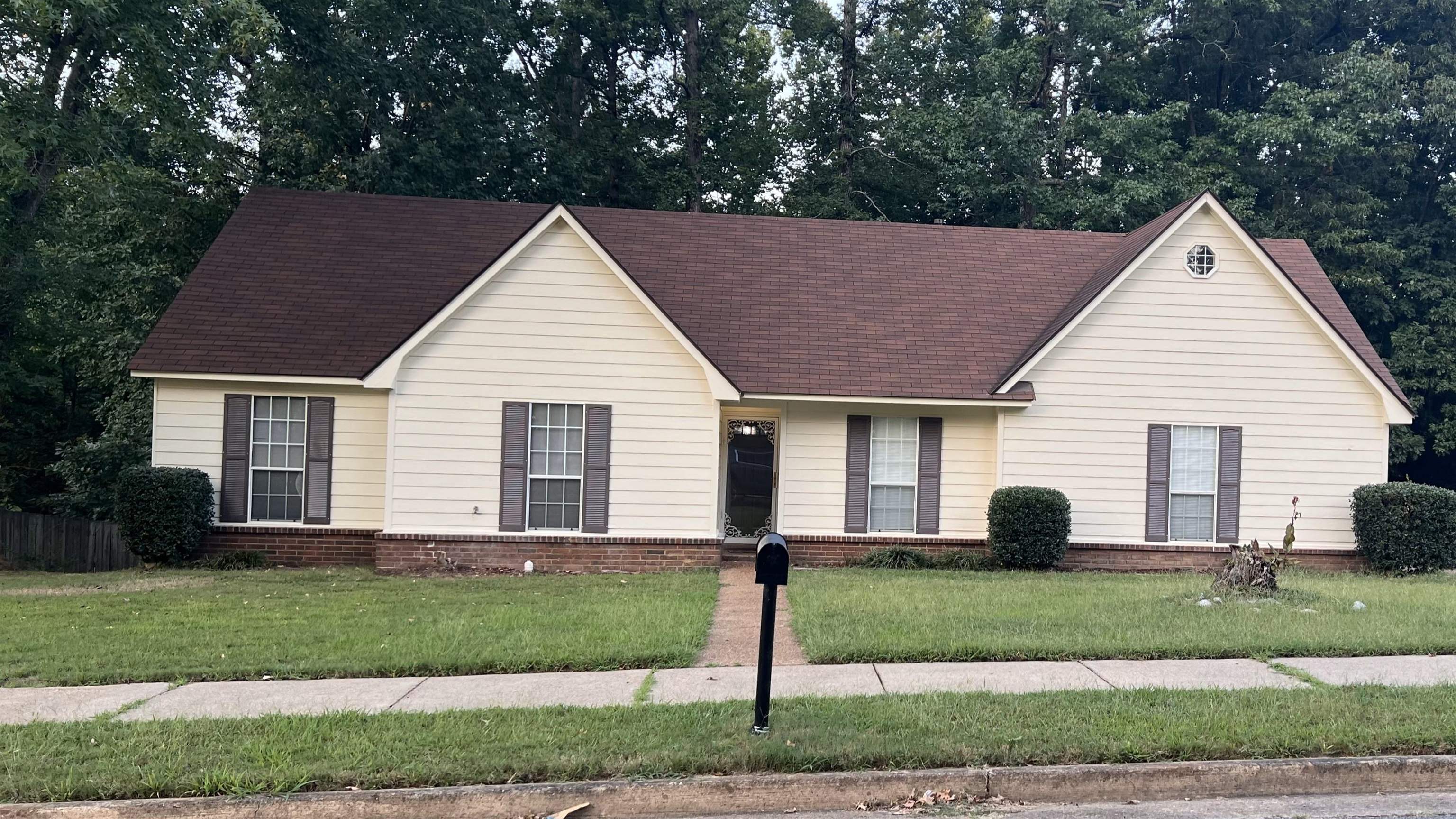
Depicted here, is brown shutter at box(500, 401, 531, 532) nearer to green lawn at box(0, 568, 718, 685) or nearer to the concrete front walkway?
green lawn at box(0, 568, 718, 685)

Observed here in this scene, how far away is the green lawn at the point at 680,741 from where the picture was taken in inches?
229

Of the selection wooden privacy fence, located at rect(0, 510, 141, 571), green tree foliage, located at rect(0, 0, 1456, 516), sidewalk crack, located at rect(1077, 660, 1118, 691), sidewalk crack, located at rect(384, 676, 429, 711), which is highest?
green tree foliage, located at rect(0, 0, 1456, 516)

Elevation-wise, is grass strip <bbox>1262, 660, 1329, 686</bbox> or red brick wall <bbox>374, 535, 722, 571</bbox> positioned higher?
grass strip <bbox>1262, 660, 1329, 686</bbox>

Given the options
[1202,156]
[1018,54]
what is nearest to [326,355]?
[1018,54]

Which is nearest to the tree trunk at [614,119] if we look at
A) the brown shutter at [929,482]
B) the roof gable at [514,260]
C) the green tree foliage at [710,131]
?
the green tree foliage at [710,131]

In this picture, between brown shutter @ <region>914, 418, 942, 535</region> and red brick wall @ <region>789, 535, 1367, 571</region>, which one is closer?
red brick wall @ <region>789, 535, 1367, 571</region>

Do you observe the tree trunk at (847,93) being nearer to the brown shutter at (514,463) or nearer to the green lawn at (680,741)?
the brown shutter at (514,463)

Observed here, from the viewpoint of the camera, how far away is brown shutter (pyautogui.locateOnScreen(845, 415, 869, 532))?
1628 cm

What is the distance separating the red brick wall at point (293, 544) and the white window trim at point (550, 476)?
2.76m

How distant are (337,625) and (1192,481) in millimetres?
12582

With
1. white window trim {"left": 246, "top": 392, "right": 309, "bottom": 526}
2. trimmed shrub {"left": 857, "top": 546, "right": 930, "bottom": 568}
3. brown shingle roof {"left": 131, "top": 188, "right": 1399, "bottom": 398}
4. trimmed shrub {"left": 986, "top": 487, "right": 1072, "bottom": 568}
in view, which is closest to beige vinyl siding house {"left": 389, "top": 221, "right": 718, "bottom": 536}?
brown shingle roof {"left": 131, "top": 188, "right": 1399, "bottom": 398}

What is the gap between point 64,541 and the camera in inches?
755

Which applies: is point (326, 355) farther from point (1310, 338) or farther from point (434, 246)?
point (1310, 338)

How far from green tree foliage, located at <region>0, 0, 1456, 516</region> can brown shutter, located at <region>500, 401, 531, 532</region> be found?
699 cm
